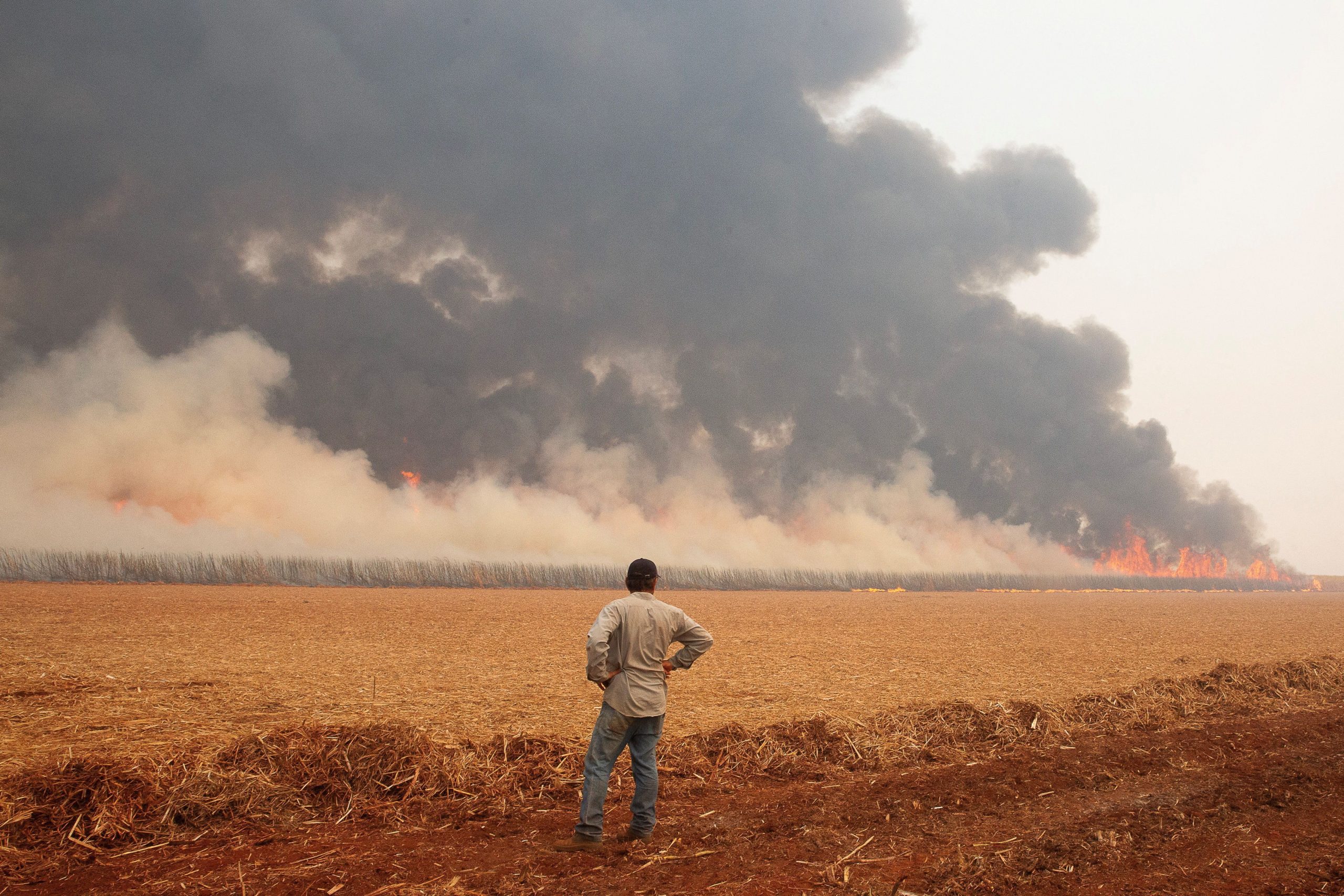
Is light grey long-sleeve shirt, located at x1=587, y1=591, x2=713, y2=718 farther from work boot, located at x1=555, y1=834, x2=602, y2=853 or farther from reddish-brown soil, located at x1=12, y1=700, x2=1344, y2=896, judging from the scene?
reddish-brown soil, located at x1=12, y1=700, x2=1344, y2=896

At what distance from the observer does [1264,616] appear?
186 ft

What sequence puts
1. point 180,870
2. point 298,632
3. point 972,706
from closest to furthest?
point 180,870
point 972,706
point 298,632

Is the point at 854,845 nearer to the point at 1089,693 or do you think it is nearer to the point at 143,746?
the point at 143,746

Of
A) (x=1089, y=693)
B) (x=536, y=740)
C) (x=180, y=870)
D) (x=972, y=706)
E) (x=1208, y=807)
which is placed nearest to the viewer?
(x=180, y=870)

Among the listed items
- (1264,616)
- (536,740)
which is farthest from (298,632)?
(1264,616)

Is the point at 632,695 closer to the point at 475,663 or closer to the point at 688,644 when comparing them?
the point at 688,644

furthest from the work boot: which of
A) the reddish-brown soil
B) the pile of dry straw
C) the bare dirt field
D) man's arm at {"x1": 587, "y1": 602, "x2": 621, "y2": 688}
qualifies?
the bare dirt field

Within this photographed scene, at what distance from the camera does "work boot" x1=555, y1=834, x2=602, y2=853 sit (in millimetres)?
7188

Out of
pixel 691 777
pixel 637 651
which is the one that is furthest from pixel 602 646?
pixel 691 777

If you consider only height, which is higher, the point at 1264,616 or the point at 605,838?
the point at 605,838

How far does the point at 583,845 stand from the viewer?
283 inches

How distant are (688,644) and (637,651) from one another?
1.90ft

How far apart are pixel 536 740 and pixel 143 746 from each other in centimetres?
537

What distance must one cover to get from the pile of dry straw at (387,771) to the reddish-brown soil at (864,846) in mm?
449
